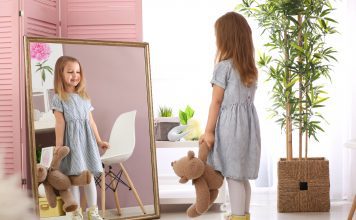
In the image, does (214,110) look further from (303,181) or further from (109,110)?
(303,181)

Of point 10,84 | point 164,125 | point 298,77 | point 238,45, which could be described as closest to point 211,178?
point 238,45

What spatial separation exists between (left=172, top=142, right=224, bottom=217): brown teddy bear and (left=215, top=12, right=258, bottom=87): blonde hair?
1.44ft

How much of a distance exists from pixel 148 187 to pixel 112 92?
72 centimetres

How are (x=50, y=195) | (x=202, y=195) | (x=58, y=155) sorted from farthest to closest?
(x=58, y=155)
(x=50, y=195)
(x=202, y=195)

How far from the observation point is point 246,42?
9.82 feet

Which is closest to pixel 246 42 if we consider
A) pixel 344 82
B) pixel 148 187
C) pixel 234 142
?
pixel 234 142

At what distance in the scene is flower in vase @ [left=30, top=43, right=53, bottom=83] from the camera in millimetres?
3631

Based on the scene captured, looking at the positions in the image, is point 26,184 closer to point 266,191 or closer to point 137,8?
point 137,8

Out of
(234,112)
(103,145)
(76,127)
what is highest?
(234,112)

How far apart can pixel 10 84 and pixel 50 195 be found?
86cm

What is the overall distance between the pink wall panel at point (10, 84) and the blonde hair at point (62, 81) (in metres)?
0.35

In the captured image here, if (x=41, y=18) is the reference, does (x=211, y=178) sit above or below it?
below

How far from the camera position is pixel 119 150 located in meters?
3.89

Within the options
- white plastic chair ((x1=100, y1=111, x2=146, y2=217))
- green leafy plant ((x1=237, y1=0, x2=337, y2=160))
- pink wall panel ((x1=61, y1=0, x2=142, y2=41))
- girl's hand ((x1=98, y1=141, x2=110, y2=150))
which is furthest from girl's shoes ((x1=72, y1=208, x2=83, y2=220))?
green leafy plant ((x1=237, y1=0, x2=337, y2=160))
